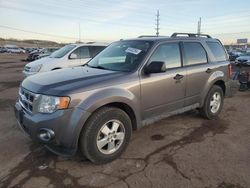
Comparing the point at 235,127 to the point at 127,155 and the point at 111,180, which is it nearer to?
the point at 127,155

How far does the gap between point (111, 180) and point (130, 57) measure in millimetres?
2098

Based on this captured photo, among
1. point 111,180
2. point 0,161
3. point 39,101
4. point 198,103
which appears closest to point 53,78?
point 39,101

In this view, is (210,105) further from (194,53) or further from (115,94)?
(115,94)

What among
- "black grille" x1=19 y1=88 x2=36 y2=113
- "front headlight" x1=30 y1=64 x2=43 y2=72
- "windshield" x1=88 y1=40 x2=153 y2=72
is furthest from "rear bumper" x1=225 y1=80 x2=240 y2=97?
"front headlight" x1=30 y1=64 x2=43 y2=72

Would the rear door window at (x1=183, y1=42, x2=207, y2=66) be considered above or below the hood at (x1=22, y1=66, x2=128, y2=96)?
above

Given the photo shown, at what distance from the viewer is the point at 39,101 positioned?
3482 mm

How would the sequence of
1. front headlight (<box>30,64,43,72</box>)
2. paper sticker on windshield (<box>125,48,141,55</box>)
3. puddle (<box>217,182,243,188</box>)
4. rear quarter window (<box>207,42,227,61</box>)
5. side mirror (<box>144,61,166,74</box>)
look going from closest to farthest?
puddle (<box>217,182,243,188</box>) → side mirror (<box>144,61,166,74</box>) → paper sticker on windshield (<box>125,48,141,55</box>) → rear quarter window (<box>207,42,227,61</box>) → front headlight (<box>30,64,43,72</box>)

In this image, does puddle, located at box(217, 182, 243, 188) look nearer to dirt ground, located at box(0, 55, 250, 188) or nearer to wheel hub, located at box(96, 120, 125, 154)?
dirt ground, located at box(0, 55, 250, 188)

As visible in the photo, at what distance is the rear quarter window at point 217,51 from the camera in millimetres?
5799

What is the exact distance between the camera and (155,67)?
13.5 feet

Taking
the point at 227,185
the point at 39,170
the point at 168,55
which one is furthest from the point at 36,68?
the point at 227,185

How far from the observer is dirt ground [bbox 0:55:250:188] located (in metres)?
3.32

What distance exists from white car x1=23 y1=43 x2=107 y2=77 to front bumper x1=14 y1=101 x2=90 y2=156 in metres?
6.66

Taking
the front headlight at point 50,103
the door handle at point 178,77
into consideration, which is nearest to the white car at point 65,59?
the door handle at point 178,77
